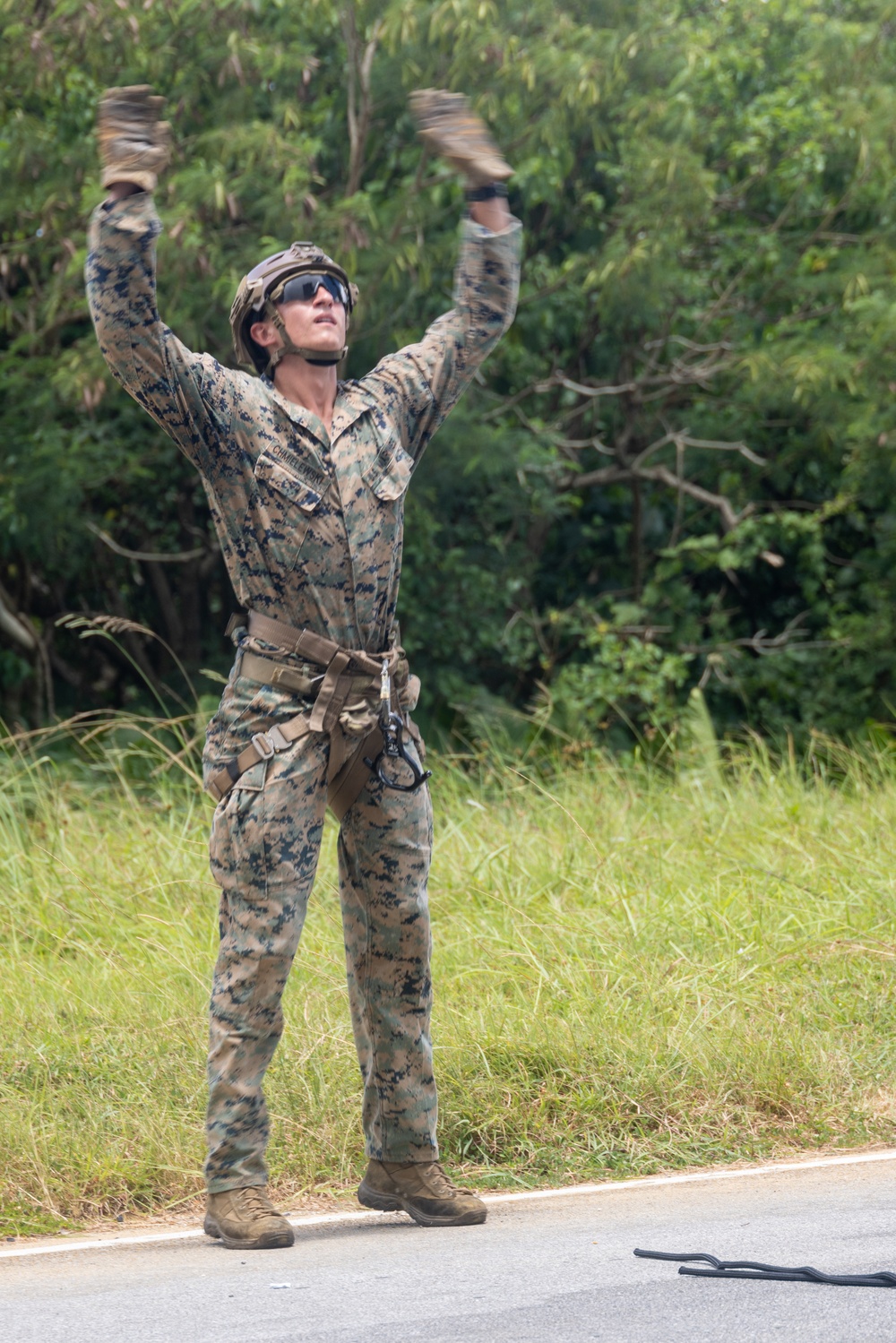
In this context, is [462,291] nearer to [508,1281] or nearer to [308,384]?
[308,384]

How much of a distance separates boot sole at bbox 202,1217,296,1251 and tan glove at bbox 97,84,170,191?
231cm

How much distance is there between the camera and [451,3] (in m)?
9.34

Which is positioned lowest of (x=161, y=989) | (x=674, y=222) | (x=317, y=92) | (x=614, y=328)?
(x=161, y=989)

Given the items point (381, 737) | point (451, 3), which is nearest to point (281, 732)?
point (381, 737)

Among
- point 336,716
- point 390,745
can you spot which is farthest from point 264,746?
point 390,745

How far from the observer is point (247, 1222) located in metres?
3.78

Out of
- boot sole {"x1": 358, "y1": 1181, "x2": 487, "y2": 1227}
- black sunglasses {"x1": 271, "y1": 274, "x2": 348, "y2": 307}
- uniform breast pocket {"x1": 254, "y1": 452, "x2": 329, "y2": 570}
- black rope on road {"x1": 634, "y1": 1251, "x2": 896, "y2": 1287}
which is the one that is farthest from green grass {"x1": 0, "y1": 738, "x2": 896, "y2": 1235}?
black sunglasses {"x1": 271, "y1": 274, "x2": 348, "y2": 307}

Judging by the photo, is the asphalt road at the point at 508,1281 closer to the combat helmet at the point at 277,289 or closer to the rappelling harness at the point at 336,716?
the rappelling harness at the point at 336,716

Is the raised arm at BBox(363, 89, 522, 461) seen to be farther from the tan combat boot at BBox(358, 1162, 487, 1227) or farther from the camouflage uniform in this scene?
the tan combat boot at BBox(358, 1162, 487, 1227)

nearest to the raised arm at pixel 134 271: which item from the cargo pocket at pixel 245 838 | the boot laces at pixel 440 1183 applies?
the cargo pocket at pixel 245 838

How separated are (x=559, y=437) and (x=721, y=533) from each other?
2.78 m

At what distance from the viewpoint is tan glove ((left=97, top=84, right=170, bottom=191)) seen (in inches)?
140

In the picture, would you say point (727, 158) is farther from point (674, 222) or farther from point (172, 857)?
point (172, 857)

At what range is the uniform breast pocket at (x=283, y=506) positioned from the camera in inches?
152
